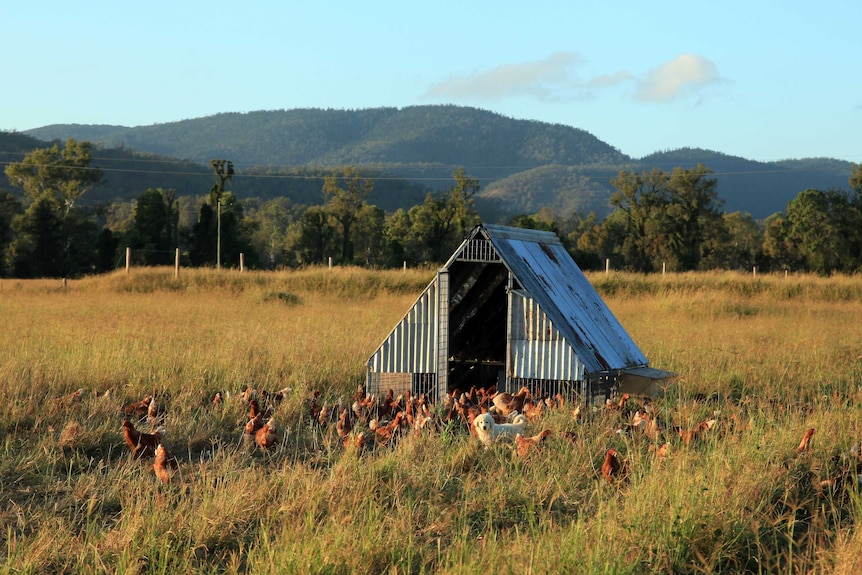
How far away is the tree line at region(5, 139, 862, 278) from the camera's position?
45656 mm

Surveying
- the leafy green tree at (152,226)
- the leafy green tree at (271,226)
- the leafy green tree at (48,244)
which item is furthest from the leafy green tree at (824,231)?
the leafy green tree at (48,244)

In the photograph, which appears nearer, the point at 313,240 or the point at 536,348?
the point at 536,348

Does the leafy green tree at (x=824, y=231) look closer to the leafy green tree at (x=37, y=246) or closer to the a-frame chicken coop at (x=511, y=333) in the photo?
the leafy green tree at (x=37, y=246)

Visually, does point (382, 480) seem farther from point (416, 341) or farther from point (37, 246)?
point (37, 246)

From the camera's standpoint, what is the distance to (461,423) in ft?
27.8

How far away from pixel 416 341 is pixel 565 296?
5.85ft

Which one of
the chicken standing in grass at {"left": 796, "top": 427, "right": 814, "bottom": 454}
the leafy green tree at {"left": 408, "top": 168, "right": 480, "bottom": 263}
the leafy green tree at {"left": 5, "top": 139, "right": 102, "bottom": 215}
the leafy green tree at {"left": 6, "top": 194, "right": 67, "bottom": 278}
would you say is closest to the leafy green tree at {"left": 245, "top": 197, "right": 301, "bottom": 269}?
the leafy green tree at {"left": 408, "top": 168, "right": 480, "bottom": 263}

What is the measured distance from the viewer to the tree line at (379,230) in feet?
150

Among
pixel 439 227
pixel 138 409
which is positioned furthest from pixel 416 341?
pixel 439 227

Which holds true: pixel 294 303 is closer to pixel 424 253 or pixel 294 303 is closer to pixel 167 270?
pixel 167 270

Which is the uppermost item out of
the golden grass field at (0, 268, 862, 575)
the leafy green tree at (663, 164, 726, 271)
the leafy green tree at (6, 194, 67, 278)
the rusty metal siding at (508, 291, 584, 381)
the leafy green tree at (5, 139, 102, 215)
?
the leafy green tree at (5, 139, 102, 215)

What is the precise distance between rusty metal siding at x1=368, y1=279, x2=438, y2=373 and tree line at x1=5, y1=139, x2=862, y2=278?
31.7 metres

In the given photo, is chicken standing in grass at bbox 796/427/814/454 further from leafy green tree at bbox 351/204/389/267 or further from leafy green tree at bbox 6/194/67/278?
leafy green tree at bbox 351/204/389/267

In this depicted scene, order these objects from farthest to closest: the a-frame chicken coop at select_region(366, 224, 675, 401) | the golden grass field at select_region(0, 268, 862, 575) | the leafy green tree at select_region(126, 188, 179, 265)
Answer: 1. the leafy green tree at select_region(126, 188, 179, 265)
2. the a-frame chicken coop at select_region(366, 224, 675, 401)
3. the golden grass field at select_region(0, 268, 862, 575)
